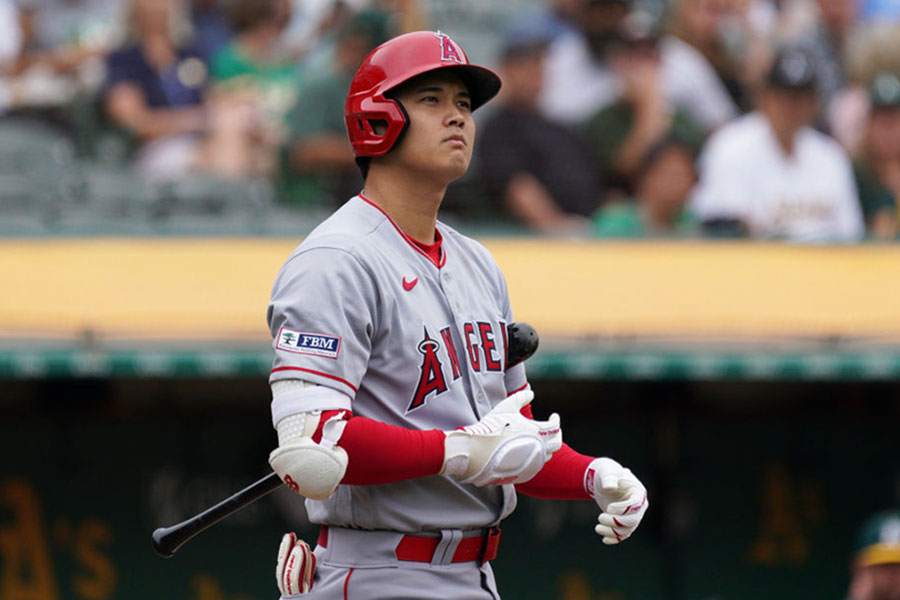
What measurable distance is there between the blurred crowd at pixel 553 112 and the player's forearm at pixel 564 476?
3.88 metres

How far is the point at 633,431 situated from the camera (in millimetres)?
6418

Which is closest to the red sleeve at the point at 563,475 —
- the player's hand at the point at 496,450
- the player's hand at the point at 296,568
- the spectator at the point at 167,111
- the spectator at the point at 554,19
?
A: the player's hand at the point at 496,450

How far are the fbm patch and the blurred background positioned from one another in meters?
3.60

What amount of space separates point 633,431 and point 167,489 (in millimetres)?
2144

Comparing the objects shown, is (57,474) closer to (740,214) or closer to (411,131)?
(740,214)

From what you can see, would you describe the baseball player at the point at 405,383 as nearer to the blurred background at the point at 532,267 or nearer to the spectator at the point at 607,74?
the blurred background at the point at 532,267

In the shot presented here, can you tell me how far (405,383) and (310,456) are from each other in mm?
278

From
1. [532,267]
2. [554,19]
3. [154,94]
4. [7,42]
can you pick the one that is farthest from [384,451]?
[7,42]

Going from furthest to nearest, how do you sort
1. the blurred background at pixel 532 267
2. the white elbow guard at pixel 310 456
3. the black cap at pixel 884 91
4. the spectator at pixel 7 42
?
the spectator at pixel 7 42, the black cap at pixel 884 91, the blurred background at pixel 532 267, the white elbow guard at pixel 310 456

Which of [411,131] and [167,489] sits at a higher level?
[411,131]

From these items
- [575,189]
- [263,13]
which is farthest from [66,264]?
[575,189]

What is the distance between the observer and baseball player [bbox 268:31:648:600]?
2229mm

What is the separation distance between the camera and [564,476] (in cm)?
256

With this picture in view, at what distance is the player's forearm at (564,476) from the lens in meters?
2.55
